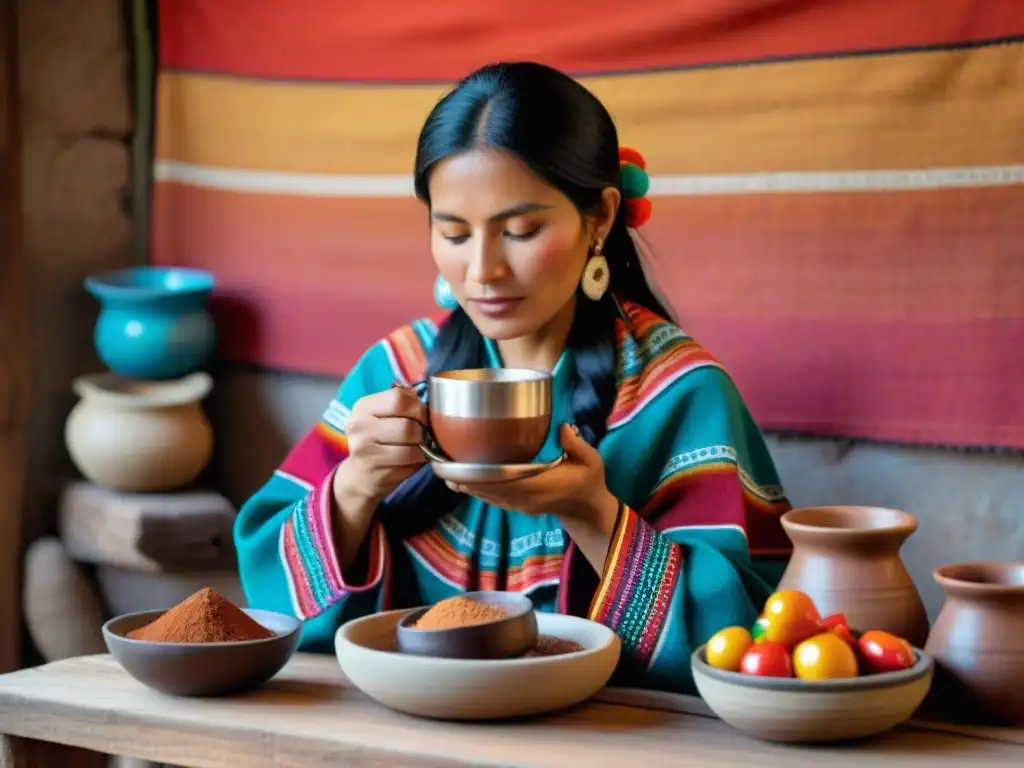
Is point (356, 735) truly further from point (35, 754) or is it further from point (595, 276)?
point (595, 276)

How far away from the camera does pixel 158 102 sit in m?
3.27

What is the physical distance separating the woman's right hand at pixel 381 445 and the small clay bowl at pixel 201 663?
29cm

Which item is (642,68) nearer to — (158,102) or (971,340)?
(971,340)

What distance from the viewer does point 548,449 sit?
2100 millimetres

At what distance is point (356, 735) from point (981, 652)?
0.68 meters

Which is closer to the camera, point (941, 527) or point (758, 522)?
point (758, 522)

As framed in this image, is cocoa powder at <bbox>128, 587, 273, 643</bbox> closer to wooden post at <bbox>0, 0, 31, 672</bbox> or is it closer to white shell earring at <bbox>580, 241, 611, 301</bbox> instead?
white shell earring at <bbox>580, 241, 611, 301</bbox>

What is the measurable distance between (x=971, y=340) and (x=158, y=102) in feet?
6.42

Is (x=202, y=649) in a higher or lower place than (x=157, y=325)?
lower

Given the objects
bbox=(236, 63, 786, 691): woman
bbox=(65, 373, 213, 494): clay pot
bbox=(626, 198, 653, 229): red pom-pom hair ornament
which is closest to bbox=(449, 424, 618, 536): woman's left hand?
bbox=(236, 63, 786, 691): woman

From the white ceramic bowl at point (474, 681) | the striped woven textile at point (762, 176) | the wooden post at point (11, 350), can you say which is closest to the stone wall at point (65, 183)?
the wooden post at point (11, 350)

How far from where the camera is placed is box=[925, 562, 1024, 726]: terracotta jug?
1.50 m

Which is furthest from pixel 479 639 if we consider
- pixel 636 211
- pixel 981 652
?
pixel 636 211

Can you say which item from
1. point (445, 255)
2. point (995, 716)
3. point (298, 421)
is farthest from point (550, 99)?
point (298, 421)
